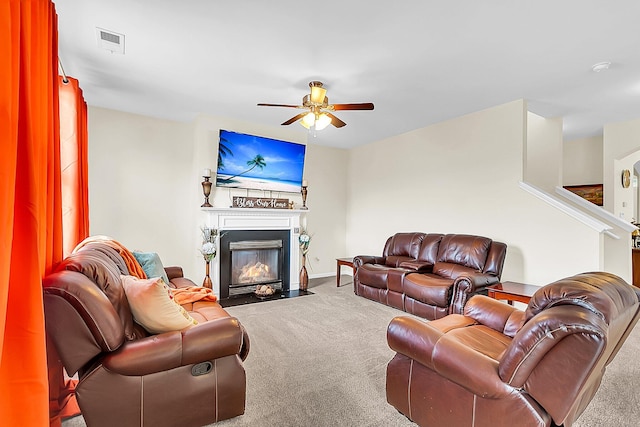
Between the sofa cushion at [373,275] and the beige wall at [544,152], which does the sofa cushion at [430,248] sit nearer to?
the sofa cushion at [373,275]

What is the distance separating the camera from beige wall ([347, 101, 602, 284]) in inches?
151

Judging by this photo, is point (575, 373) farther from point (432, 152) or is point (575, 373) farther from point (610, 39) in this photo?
point (432, 152)

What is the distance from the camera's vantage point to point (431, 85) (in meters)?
3.59

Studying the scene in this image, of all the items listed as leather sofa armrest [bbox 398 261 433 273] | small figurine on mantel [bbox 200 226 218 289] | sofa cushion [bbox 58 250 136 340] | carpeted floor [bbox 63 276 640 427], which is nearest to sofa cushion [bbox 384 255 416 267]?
leather sofa armrest [bbox 398 261 433 273]

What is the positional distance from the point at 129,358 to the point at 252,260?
3.56 metres

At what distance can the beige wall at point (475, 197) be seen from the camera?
383 centimetres

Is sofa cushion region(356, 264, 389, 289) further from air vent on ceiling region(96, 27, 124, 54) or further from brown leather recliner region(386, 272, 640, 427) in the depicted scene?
air vent on ceiling region(96, 27, 124, 54)

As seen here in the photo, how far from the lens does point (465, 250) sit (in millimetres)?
4141

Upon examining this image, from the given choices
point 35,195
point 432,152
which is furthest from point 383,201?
point 35,195

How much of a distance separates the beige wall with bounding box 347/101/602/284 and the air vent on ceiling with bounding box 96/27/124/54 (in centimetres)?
427

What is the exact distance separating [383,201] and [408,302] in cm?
238

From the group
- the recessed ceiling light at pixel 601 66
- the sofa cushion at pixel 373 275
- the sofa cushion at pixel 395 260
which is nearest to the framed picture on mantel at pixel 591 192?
the recessed ceiling light at pixel 601 66

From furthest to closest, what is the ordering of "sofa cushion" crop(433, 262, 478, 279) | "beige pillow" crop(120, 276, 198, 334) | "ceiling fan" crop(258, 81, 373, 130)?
"sofa cushion" crop(433, 262, 478, 279) < "ceiling fan" crop(258, 81, 373, 130) < "beige pillow" crop(120, 276, 198, 334)

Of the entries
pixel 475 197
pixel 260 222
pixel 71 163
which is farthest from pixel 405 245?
pixel 71 163
